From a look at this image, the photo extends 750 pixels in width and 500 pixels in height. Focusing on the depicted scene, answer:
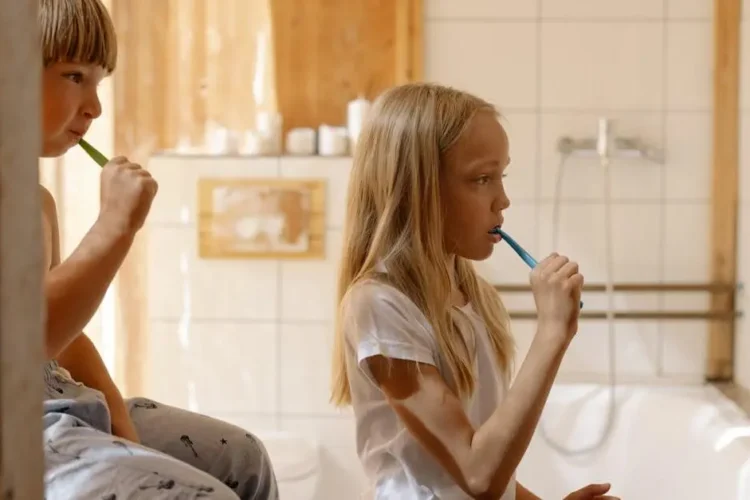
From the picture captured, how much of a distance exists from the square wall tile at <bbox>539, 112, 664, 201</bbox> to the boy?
1.48m

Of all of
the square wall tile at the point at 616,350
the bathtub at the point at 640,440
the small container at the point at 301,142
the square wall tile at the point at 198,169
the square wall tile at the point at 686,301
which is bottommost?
the bathtub at the point at 640,440

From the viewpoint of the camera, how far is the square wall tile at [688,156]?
2.45m

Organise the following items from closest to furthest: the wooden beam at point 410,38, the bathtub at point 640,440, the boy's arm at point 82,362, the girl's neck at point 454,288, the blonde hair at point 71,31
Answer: the blonde hair at point 71,31
the boy's arm at point 82,362
the girl's neck at point 454,288
the bathtub at point 640,440
the wooden beam at point 410,38

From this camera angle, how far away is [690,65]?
96.2 inches

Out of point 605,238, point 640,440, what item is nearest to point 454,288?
point 640,440

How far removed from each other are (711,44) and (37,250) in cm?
226

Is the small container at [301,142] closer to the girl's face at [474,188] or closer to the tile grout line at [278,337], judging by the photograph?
the tile grout line at [278,337]

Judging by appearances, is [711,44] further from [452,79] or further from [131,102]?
[131,102]

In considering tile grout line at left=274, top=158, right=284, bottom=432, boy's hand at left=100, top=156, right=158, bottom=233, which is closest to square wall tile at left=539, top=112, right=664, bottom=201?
tile grout line at left=274, top=158, right=284, bottom=432

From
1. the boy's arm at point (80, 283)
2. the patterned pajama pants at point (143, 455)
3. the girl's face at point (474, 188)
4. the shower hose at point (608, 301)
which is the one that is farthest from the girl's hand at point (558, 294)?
the shower hose at point (608, 301)

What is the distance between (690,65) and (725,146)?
214mm

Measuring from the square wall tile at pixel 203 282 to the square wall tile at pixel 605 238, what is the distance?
0.69 m

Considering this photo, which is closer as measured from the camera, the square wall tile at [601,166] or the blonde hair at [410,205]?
the blonde hair at [410,205]

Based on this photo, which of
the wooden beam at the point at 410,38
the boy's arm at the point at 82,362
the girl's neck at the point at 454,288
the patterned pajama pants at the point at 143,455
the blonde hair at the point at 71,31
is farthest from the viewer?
the wooden beam at the point at 410,38
